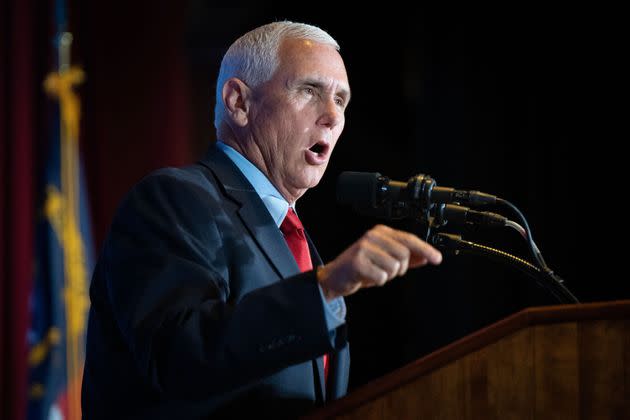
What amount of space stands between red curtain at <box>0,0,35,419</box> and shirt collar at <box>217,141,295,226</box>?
171 cm

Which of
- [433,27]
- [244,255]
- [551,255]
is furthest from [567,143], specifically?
[244,255]

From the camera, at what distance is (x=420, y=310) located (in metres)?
3.59

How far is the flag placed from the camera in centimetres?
286

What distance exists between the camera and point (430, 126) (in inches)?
139

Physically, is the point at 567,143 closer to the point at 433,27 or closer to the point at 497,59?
the point at 497,59

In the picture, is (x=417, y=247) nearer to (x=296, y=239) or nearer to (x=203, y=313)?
(x=203, y=313)

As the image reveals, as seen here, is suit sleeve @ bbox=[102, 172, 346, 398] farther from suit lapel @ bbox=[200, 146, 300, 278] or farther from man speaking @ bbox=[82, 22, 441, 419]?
suit lapel @ bbox=[200, 146, 300, 278]

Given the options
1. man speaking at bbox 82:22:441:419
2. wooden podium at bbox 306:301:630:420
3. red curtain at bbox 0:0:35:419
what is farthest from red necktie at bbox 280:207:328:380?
red curtain at bbox 0:0:35:419

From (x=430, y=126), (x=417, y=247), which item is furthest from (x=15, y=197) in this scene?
(x=417, y=247)

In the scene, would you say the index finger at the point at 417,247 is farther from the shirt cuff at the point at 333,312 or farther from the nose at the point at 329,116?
the nose at the point at 329,116

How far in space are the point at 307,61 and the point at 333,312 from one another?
0.71 meters

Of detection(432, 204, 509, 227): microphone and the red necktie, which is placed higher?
detection(432, 204, 509, 227): microphone

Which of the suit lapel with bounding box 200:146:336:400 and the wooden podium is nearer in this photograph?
the wooden podium

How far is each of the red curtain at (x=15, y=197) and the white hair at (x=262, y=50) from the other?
1.64m
